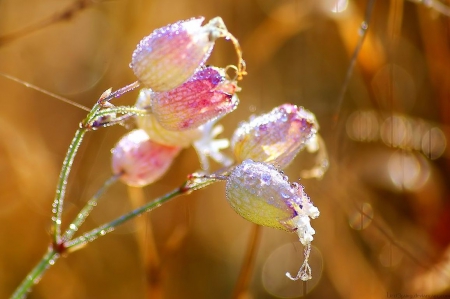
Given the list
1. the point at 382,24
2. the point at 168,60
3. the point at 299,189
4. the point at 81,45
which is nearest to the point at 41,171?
the point at 81,45

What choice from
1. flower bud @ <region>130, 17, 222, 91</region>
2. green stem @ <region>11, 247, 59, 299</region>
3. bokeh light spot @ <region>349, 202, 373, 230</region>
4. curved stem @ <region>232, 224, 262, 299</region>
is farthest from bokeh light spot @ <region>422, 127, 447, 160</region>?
green stem @ <region>11, 247, 59, 299</region>

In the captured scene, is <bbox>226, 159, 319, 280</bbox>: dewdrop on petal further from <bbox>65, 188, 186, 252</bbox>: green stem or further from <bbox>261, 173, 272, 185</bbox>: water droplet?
<bbox>65, 188, 186, 252</bbox>: green stem

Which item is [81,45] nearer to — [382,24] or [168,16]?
[168,16]

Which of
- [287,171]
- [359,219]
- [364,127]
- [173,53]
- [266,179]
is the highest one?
[173,53]

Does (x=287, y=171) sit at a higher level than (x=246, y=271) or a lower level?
lower

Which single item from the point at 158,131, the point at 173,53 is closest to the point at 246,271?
the point at 158,131

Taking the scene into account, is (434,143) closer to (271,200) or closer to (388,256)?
(388,256)

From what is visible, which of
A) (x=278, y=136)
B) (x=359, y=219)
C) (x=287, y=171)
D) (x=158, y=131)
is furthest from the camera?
(x=287, y=171)
